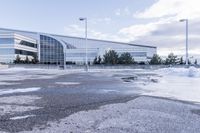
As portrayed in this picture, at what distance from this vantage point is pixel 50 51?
110 m

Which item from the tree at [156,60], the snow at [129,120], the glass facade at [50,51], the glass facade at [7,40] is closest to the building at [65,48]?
the glass facade at [50,51]

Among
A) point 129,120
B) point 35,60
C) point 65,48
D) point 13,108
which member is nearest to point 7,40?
point 35,60

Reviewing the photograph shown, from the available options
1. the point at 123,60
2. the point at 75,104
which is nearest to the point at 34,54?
the point at 123,60

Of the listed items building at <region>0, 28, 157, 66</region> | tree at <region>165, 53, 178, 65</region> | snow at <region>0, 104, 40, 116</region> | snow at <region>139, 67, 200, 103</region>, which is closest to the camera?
snow at <region>0, 104, 40, 116</region>

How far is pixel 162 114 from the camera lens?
21.7ft

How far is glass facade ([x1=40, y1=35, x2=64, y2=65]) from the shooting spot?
355 ft

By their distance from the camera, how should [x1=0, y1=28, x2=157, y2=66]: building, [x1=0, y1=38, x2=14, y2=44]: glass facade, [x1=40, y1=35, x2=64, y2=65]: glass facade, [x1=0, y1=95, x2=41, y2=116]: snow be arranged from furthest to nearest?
[x1=40, y1=35, x2=64, y2=65]: glass facade → [x1=0, y1=28, x2=157, y2=66]: building → [x1=0, y1=38, x2=14, y2=44]: glass facade → [x1=0, y1=95, x2=41, y2=116]: snow

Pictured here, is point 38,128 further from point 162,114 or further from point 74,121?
point 162,114

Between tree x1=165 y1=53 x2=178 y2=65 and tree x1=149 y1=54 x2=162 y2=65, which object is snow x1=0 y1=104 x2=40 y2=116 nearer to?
tree x1=149 y1=54 x2=162 y2=65

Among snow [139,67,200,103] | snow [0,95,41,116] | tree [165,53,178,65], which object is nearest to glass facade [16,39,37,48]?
tree [165,53,178,65]

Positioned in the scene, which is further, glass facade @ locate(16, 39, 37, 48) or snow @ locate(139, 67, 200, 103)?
glass facade @ locate(16, 39, 37, 48)

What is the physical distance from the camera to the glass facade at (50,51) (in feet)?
355

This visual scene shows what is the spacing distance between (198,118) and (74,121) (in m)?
2.86

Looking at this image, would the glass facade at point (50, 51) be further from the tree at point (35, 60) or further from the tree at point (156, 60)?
the tree at point (156, 60)
